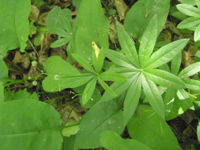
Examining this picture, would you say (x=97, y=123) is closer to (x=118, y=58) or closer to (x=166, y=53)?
(x=118, y=58)

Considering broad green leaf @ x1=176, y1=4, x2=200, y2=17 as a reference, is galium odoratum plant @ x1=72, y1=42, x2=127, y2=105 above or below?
below

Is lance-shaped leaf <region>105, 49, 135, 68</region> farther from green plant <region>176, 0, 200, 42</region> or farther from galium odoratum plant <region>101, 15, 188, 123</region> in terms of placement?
green plant <region>176, 0, 200, 42</region>

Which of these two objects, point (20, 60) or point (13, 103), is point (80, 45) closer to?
point (13, 103)

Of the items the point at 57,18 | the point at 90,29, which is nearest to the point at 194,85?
the point at 90,29

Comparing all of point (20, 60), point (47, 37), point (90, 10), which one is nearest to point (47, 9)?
point (47, 37)

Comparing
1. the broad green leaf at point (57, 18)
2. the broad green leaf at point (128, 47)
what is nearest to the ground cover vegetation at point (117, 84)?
the broad green leaf at point (128, 47)

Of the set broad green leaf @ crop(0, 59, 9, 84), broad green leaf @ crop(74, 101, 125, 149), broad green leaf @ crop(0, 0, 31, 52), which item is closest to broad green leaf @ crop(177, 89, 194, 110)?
broad green leaf @ crop(74, 101, 125, 149)
